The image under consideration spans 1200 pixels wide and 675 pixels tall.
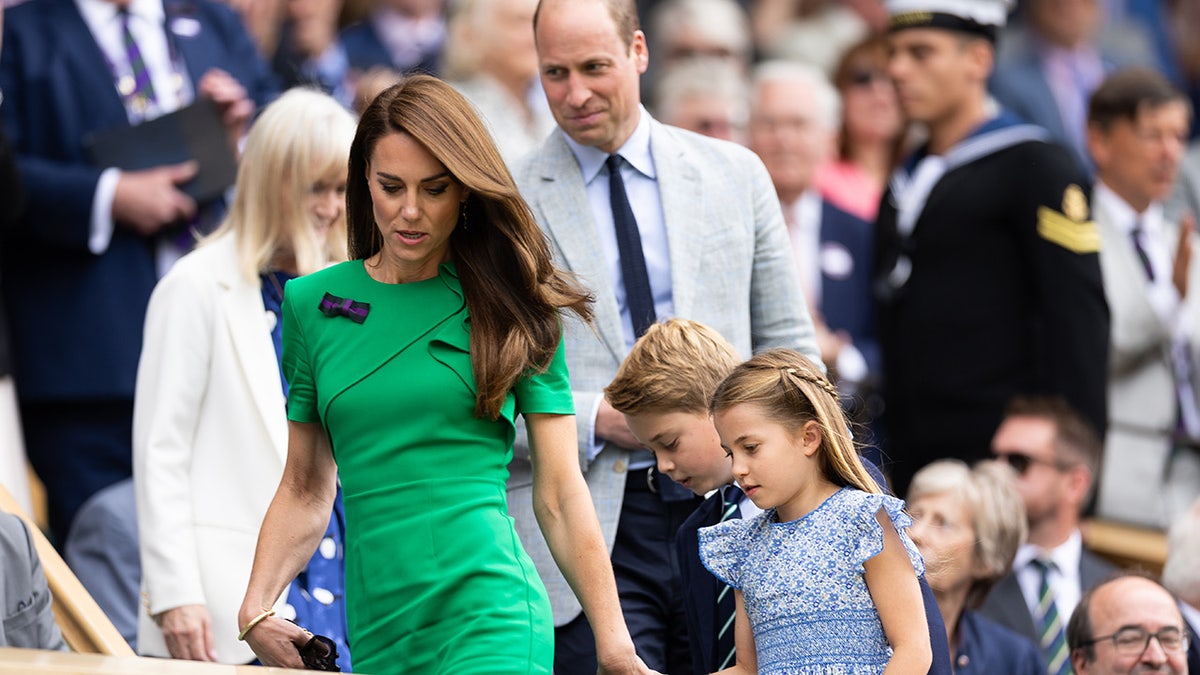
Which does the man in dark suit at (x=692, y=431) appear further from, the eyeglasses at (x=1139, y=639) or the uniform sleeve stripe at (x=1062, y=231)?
the uniform sleeve stripe at (x=1062, y=231)

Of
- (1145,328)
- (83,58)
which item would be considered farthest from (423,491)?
(1145,328)

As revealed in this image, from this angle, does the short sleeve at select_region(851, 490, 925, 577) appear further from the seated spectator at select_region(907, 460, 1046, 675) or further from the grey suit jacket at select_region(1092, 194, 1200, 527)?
the grey suit jacket at select_region(1092, 194, 1200, 527)

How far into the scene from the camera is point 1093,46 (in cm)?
1036

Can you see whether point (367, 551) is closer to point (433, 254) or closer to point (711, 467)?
point (433, 254)

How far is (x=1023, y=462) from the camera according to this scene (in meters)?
6.64

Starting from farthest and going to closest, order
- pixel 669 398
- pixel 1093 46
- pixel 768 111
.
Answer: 1. pixel 1093 46
2. pixel 768 111
3. pixel 669 398

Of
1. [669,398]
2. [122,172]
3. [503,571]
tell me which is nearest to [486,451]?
[503,571]

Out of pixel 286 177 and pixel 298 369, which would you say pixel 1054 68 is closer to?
pixel 286 177

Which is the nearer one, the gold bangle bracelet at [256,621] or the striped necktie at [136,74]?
the gold bangle bracelet at [256,621]

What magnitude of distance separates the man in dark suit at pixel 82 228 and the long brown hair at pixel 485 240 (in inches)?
93.5

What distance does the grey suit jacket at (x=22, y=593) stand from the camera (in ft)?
13.0

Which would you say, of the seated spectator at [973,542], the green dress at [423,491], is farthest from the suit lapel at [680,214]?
the seated spectator at [973,542]

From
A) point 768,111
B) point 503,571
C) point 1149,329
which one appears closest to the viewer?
point 503,571

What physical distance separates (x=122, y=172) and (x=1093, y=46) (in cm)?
603
